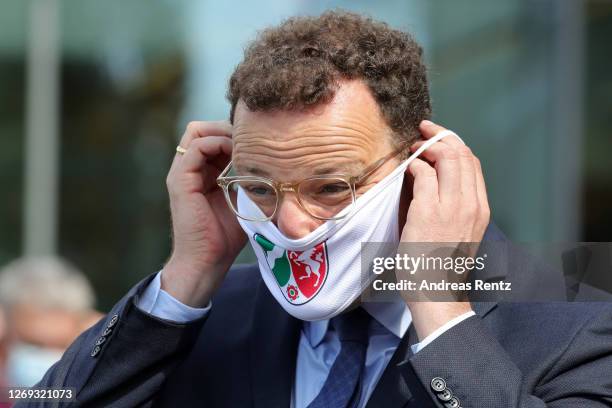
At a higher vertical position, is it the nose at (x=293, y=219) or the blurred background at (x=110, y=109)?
the nose at (x=293, y=219)

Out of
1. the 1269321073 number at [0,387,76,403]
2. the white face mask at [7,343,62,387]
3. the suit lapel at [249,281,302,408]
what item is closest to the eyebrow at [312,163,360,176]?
the suit lapel at [249,281,302,408]

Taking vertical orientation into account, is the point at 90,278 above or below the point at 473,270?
below

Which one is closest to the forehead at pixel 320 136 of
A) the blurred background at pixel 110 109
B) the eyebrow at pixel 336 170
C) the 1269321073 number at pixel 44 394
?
the eyebrow at pixel 336 170

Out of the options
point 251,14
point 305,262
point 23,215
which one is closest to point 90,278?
point 23,215

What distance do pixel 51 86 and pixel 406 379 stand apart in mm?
6718

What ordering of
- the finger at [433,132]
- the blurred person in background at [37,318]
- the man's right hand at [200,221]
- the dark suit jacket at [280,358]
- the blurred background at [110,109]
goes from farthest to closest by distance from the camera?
the blurred background at [110,109] → the blurred person in background at [37,318] → the man's right hand at [200,221] → the finger at [433,132] → the dark suit jacket at [280,358]

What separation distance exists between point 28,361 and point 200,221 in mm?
1867

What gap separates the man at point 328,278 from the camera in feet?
6.97

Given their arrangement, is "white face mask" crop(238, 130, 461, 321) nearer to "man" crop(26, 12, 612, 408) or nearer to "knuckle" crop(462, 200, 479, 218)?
"man" crop(26, 12, 612, 408)

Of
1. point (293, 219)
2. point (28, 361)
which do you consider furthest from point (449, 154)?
point (28, 361)

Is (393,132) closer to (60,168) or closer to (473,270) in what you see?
(473,270)

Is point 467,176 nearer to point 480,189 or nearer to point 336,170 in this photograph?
point 480,189

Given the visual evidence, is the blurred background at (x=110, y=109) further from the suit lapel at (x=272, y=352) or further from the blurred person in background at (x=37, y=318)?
the suit lapel at (x=272, y=352)

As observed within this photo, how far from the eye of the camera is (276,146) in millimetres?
2275
